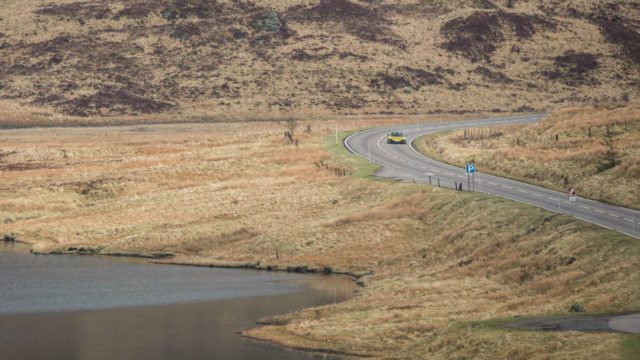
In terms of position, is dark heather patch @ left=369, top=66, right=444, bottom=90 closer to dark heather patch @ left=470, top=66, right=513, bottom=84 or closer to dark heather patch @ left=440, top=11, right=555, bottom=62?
dark heather patch @ left=470, top=66, right=513, bottom=84

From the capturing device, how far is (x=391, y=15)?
19750cm

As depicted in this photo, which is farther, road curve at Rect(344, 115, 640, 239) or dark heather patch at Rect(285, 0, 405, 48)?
dark heather patch at Rect(285, 0, 405, 48)

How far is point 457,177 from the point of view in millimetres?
75500

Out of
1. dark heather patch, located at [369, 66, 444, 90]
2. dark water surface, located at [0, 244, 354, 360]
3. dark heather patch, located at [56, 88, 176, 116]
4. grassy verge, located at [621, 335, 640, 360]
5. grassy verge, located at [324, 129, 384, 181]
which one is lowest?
dark water surface, located at [0, 244, 354, 360]

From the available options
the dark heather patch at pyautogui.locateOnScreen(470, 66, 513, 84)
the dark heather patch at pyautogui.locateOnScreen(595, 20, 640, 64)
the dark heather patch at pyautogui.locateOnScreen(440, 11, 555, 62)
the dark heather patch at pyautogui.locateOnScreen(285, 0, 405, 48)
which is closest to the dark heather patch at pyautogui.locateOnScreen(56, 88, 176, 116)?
the dark heather patch at pyautogui.locateOnScreen(285, 0, 405, 48)

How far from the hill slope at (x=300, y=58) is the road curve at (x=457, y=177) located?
35.6 meters

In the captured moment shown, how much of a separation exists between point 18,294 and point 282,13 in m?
143

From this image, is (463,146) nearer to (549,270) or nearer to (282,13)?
(549,270)

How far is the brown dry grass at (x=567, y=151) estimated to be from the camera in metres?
67.6

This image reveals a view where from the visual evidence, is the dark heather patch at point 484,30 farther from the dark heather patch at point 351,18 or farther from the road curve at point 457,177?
the road curve at point 457,177

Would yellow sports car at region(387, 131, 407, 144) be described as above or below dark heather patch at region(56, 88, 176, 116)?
below

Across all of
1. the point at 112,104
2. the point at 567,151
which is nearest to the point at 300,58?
the point at 112,104

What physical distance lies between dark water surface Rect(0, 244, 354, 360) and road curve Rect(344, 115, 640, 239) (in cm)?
1467

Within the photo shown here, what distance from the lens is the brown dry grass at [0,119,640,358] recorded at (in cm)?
3858
